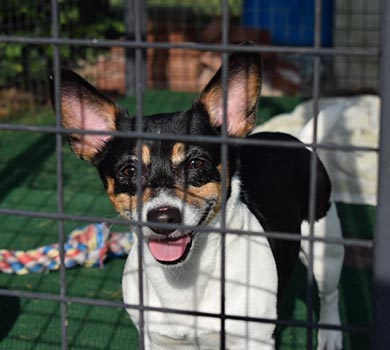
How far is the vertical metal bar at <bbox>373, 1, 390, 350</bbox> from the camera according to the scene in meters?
1.66

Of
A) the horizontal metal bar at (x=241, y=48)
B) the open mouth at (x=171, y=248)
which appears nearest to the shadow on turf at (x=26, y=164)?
the open mouth at (x=171, y=248)

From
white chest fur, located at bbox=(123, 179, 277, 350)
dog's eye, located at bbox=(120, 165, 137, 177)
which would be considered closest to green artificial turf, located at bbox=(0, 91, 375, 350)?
white chest fur, located at bbox=(123, 179, 277, 350)

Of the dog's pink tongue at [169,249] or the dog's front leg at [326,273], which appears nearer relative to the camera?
the dog's pink tongue at [169,249]

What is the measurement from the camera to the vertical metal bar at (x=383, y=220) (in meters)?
1.66

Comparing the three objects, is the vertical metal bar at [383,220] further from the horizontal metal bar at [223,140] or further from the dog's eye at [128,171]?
the dog's eye at [128,171]

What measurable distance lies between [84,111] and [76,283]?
4.77 feet

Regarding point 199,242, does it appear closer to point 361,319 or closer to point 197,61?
point 361,319

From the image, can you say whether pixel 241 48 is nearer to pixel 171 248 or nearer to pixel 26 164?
pixel 171 248

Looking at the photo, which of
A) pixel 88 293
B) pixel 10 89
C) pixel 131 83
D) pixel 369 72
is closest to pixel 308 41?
pixel 369 72

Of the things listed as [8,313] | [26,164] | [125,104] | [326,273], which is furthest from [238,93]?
[125,104]

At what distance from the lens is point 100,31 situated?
7828 mm

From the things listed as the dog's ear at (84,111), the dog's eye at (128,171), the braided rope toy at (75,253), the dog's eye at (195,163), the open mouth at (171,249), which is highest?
the dog's ear at (84,111)

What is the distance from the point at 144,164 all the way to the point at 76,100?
0.32 m

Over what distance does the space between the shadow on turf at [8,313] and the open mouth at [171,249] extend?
1.15m
